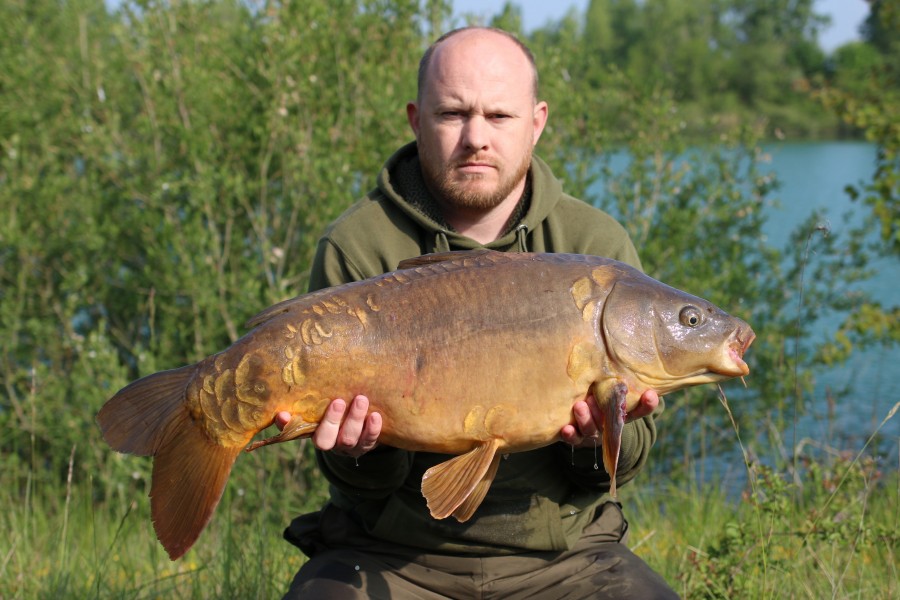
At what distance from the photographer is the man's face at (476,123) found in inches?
95.9

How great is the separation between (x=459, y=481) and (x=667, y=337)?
1.63ft

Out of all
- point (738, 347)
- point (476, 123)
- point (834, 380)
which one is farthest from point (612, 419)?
point (834, 380)

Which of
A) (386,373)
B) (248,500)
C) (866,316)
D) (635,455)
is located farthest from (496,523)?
(866,316)

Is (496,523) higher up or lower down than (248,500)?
higher up

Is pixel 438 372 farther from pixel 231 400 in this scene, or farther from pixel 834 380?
pixel 834 380

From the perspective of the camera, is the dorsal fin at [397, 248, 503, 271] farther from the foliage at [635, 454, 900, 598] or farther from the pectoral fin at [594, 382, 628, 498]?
the foliage at [635, 454, 900, 598]

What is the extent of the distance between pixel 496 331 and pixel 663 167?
3.45 m

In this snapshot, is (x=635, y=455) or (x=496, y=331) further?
(x=635, y=455)

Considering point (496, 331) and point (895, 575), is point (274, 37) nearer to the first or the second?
point (496, 331)

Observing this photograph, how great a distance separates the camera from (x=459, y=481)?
1924 mm

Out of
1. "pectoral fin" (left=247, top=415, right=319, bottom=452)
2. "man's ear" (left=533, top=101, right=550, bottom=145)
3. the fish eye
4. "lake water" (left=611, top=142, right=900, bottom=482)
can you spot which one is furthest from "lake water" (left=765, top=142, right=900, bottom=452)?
"pectoral fin" (left=247, top=415, right=319, bottom=452)

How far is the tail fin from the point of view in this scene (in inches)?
75.4

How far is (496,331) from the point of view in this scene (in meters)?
1.93

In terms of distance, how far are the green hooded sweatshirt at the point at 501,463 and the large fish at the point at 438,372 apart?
301 millimetres
